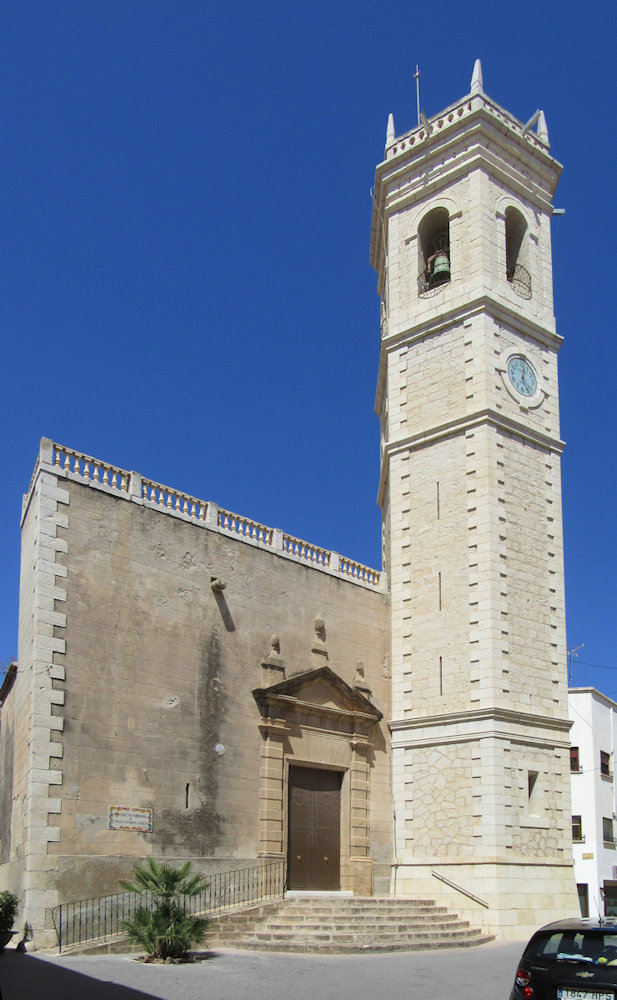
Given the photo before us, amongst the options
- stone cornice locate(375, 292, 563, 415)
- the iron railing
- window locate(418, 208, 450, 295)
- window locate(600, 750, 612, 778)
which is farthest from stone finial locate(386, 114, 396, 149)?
window locate(600, 750, 612, 778)

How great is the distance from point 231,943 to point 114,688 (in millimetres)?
4480

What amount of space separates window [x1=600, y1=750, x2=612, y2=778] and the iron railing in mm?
20053

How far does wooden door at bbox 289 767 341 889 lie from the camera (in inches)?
740

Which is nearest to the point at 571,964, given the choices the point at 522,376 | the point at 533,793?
the point at 533,793

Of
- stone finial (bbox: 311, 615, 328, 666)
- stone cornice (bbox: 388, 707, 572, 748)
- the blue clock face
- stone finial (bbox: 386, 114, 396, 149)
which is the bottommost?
stone cornice (bbox: 388, 707, 572, 748)

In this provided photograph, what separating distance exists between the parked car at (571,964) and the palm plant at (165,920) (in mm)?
7119

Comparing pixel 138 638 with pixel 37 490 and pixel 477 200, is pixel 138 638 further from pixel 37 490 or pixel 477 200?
pixel 477 200

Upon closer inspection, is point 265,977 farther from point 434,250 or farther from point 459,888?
point 434,250

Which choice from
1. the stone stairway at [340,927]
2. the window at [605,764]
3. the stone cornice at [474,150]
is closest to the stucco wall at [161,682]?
the stone stairway at [340,927]

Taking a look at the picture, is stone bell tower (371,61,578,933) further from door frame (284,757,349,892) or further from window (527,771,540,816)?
door frame (284,757,349,892)

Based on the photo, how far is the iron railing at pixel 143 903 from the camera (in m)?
14.6

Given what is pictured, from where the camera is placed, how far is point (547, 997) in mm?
7562

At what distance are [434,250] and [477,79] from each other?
4040 mm

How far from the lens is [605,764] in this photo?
116 feet
